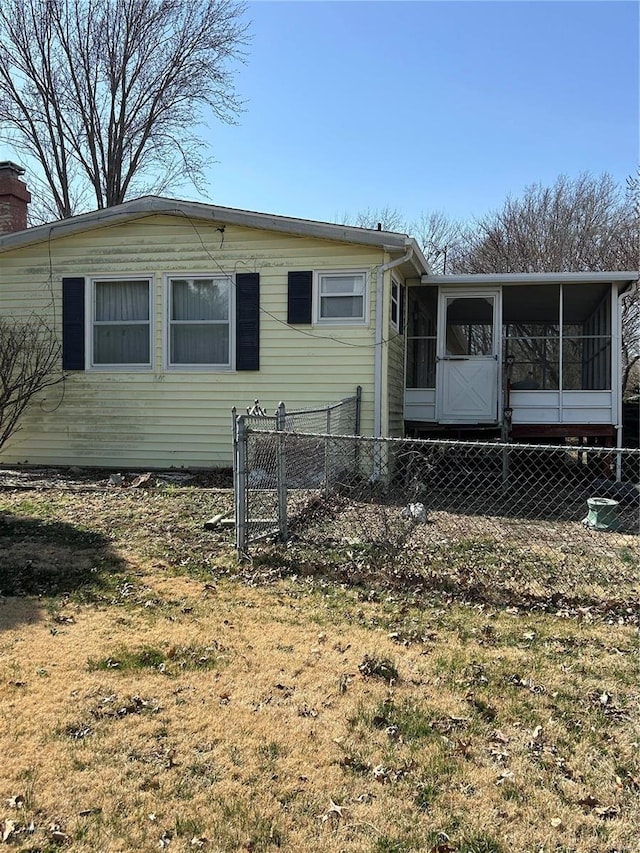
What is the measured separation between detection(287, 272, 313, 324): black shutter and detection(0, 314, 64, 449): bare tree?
3.89 metres

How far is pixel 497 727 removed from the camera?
9.43 ft

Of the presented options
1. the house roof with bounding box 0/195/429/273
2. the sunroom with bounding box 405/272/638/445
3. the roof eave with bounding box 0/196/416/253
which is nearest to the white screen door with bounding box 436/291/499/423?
the sunroom with bounding box 405/272/638/445

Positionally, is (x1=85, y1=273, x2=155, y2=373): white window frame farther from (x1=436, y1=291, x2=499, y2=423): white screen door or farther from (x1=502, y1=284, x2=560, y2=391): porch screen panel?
(x1=502, y1=284, x2=560, y2=391): porch screen panel

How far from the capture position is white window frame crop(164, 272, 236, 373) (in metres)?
9.71

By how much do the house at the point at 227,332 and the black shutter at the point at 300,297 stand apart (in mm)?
21

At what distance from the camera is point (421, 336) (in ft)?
41.0

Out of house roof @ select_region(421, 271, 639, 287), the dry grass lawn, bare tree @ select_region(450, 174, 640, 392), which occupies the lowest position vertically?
the dry grass lawn

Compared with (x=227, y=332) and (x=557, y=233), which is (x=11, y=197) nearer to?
(x=227, y=332)

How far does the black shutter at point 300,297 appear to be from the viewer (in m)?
9.38

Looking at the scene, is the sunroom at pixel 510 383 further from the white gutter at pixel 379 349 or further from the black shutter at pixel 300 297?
the black shutter at pixel 300 297

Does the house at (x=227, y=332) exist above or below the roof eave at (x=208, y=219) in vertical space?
below

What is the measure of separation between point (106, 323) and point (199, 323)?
1.56m

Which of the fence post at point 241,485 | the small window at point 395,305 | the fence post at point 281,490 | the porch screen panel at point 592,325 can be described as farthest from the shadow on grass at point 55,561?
the porch screen panel at point 592,325

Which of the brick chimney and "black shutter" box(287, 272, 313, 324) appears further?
the brick chimney
